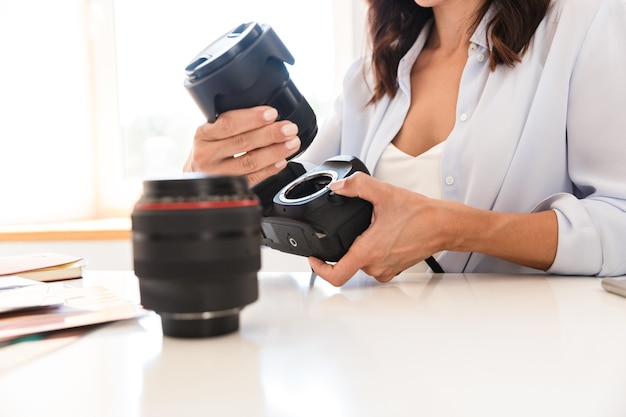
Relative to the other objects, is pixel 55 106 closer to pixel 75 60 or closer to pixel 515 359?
pixel 75 60

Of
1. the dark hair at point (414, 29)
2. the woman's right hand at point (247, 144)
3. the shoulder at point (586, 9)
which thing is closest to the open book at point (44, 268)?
the woman's right hand at point (247, 144)

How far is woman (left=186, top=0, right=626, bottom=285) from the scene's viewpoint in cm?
86

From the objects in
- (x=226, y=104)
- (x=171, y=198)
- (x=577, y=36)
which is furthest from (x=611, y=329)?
(x=577, y=36)

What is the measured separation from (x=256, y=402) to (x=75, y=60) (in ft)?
7.97

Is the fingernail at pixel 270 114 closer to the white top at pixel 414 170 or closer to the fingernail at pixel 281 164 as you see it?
the fingernail at pixel 281 164

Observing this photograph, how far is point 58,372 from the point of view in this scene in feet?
1.43

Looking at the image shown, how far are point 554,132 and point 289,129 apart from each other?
19.6 inches

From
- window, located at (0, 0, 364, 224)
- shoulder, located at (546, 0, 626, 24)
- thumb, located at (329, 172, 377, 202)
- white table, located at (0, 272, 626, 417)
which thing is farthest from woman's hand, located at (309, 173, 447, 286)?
window, located at (0, 0, 364, 224)

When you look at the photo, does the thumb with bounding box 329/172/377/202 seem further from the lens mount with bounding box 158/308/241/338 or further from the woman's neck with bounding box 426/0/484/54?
the woman's neck with bounding box 426/0/484/54

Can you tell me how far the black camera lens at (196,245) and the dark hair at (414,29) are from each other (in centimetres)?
81

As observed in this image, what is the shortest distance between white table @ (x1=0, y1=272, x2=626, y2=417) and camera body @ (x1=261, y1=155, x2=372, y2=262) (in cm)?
11

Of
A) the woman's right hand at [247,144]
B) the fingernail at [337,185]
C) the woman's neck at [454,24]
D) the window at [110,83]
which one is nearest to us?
the fingernail at [337,185]

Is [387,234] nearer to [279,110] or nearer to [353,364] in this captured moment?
[279,110]

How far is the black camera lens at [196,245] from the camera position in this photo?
46 cm
